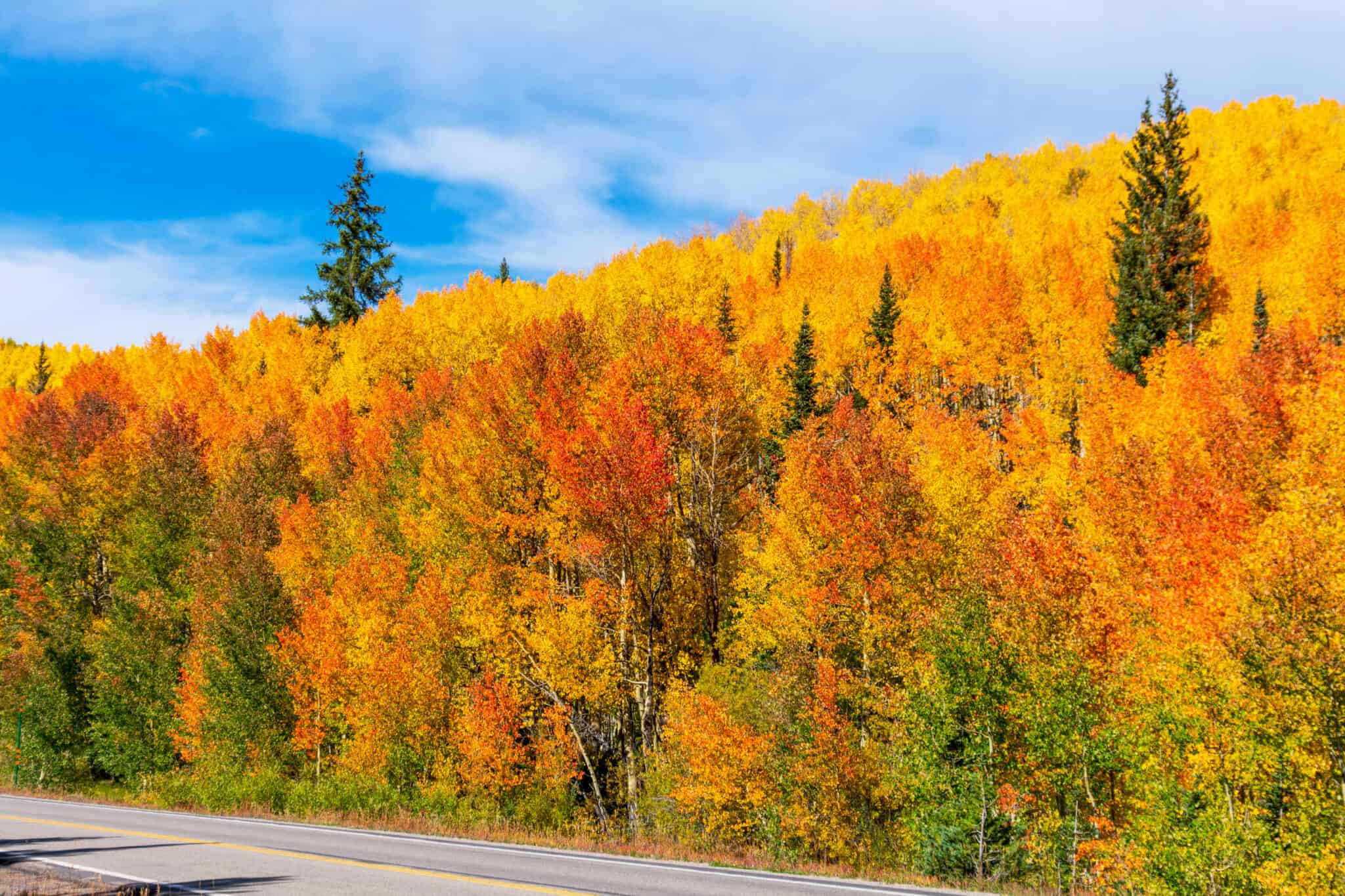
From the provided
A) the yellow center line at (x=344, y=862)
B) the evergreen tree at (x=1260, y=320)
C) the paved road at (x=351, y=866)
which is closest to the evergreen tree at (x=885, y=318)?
the evergreen tree at (x=1260, y=320)

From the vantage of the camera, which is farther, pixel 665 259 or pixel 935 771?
pixel 665 259

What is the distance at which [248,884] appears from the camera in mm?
13789

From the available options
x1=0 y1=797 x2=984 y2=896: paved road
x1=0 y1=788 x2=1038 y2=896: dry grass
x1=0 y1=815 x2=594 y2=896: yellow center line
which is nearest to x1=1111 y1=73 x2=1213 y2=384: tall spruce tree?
x1=0 y1=788 x2=1038 y2=896: dry grass

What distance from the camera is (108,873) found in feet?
49.3

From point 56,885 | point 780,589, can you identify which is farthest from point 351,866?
point 780,589

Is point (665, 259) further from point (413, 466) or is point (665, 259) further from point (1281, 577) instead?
point (1281, 577)

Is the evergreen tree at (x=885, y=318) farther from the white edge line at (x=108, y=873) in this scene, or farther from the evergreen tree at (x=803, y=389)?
the white edge line at (x=108, y=873)

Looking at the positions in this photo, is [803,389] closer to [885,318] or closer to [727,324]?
[727,324]

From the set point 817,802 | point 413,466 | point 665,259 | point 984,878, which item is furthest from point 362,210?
point 984,878

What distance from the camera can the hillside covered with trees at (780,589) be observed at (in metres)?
19.9

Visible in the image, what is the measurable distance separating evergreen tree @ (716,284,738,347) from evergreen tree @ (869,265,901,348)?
1110 cm

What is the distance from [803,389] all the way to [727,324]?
1939cm

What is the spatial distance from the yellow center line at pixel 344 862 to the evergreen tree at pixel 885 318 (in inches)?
2126

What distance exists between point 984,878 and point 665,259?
73.6m
